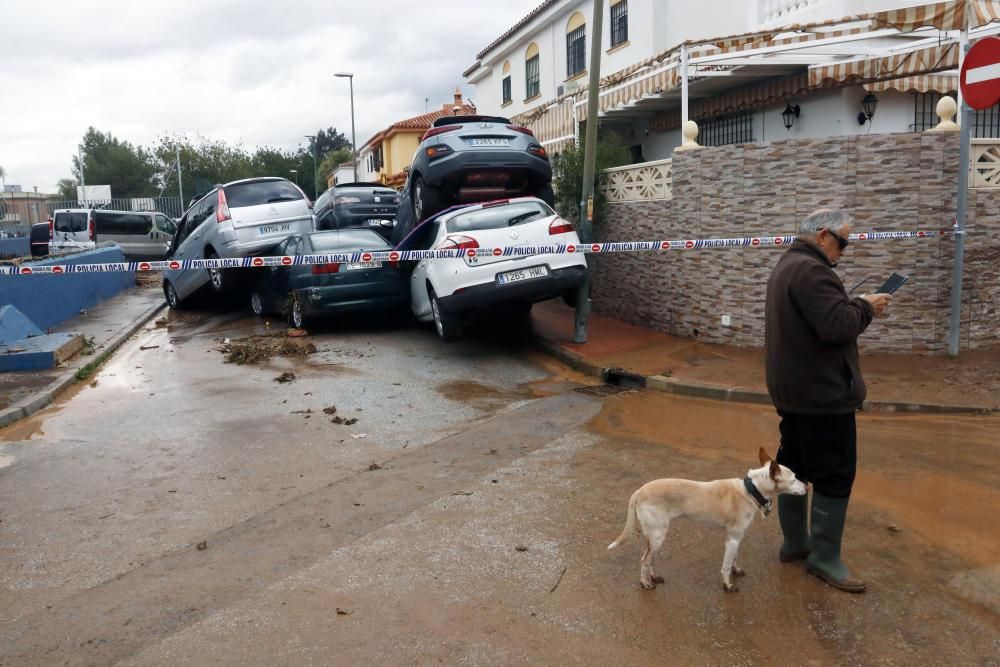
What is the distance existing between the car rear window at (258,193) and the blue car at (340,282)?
1.97m

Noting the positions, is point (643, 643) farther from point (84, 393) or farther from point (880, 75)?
point (880, 75)

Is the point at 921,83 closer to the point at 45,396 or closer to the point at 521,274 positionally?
the point at 521,274

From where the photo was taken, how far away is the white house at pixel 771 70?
11422 mm

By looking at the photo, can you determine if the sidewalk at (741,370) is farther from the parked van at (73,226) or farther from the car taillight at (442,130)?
the parked van at (73,226)

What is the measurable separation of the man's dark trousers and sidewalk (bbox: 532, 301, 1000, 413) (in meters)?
3.82

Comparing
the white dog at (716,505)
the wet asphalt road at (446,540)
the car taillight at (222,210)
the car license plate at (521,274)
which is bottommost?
Result: the wet asphalt road at (446,540)

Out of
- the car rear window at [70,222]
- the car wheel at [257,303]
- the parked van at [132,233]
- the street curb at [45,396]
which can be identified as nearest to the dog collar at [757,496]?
the street curb at [45,396]

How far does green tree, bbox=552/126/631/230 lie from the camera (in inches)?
508

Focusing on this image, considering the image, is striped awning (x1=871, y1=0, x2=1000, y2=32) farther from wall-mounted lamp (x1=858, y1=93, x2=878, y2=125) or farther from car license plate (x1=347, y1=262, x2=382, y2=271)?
car license plate (x1=347, y1=262, x2=382, y2=271)

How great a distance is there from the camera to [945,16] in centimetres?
916

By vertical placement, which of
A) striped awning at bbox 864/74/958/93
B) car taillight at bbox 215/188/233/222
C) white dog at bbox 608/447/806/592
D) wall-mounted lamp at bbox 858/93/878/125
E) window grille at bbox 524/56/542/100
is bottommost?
white dog at bbox 608/447/806/592

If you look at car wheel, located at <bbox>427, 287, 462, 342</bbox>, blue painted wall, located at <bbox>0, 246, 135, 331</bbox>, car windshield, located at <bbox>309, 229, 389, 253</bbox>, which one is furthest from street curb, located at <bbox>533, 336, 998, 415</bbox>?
blue painted wall, located at <bbox>0, 246, 135, 331</bbox>

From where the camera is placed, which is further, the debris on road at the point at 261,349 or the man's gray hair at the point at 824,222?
the debris on road at the point at 261,349

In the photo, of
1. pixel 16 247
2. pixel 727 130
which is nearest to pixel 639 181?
pixel 727 130
